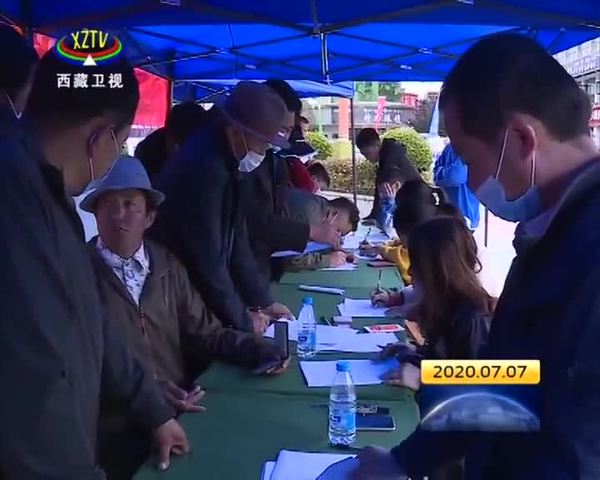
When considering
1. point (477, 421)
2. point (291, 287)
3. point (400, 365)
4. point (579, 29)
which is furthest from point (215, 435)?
point (579, 29)

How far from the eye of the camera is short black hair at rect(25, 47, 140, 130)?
1.24 metres

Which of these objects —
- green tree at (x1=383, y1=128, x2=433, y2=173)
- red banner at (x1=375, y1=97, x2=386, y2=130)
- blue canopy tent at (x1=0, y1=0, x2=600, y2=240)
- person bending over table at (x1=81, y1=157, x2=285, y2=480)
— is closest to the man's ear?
person bending over table at (x1=81, y1=157, x2=285, y2=480)

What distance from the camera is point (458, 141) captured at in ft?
3.49

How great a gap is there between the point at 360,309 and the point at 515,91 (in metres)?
2.21

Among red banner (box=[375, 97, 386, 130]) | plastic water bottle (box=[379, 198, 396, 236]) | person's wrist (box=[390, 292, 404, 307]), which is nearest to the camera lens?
person's wrist (box=[390, 292, 404, 307])

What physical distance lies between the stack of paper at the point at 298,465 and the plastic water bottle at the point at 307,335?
2.55ft

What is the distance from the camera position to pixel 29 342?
1.09 metres

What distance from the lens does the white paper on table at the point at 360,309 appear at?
9.93ft

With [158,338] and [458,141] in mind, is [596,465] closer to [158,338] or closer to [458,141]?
[458,141]

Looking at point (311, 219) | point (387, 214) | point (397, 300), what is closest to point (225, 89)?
point (387, 214)

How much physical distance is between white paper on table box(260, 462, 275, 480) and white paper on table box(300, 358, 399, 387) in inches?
21.5

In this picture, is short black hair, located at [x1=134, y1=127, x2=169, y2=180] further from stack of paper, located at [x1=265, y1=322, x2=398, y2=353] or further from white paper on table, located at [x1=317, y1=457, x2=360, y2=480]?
white paper on table, located at [x1=317, y1=457, x2=360, y2=480]

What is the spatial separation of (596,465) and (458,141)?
1.41 feet
